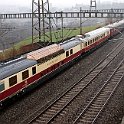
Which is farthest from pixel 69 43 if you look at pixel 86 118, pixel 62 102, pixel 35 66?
pixel 86 118

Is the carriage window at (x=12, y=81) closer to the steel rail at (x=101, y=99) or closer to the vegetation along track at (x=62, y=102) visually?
the vegetation along track at (x=62, y=102)

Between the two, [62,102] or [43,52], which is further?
[43,52]

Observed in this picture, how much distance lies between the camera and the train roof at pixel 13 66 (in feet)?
62.7

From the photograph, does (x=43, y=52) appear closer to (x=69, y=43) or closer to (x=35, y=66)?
(x=35, y=66)

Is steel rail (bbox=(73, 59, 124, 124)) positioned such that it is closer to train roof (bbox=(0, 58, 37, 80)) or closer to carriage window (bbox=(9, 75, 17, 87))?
carriage window (bbox=(9, 75, 17, 87))

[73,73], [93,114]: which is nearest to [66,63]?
[73,73]

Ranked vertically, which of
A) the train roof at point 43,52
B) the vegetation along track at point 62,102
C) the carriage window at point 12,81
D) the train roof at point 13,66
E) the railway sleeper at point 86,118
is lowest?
the railway sleeper at point 86,118

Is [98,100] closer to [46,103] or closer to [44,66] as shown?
[46,103]

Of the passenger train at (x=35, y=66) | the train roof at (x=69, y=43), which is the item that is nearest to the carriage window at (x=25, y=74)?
the passenger train at (x=35, y=66)

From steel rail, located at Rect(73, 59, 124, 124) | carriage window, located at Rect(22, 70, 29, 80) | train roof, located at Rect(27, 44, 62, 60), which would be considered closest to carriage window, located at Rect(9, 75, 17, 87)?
carriage window, located at Rect(22, 70, 29, 80)

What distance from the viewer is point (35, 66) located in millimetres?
23016

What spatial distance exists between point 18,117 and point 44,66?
731 cm

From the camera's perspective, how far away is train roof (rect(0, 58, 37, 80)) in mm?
19109

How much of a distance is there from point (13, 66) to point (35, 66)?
2848mm
